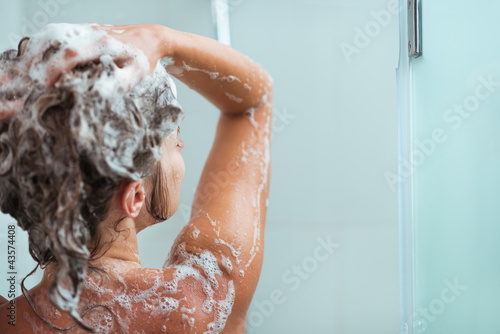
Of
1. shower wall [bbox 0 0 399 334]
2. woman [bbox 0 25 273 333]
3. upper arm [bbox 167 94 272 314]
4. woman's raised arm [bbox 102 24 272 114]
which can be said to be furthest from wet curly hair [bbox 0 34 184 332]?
shower wall [bbox 0 0 399 334]

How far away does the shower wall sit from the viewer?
143cm

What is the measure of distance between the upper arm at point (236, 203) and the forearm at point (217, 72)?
0.04m

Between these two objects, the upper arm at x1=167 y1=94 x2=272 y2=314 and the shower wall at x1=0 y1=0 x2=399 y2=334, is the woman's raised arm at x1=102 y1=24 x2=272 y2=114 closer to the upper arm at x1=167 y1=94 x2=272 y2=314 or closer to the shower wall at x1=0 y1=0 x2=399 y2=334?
the upper arm at x1=167 y1=94 x2=272 y2=314

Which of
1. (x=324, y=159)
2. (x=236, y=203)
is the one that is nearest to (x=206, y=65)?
(x=236, y=203)

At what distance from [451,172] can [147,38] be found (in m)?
0.79

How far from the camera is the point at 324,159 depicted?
4.78 feet

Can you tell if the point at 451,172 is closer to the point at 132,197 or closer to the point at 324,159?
the point at 324,159

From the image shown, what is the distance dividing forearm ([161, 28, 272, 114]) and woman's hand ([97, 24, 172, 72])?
1cm

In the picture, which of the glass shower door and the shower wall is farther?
the shower wall

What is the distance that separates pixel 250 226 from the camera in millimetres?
964

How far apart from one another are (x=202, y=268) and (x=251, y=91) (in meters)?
0.38

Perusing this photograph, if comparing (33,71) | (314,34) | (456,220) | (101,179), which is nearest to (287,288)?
(456,220)

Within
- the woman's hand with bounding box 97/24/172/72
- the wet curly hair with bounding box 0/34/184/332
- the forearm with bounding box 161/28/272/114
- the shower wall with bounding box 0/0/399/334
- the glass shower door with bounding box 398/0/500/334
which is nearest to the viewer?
the wet curly hair with bounding box 0/34/184/332

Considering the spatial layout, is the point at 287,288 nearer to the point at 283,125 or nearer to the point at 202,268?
the point at 283,125
